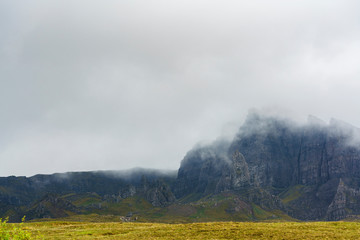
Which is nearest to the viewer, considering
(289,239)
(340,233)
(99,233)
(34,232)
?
(289,239)

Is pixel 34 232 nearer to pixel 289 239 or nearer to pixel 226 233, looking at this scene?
pixel 226 233

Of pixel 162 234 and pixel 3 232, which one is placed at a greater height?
pixel 3 232

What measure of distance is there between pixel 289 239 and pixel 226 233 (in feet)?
31.2

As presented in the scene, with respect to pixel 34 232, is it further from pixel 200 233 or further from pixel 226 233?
pixel 226 233

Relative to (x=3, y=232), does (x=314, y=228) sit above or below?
below

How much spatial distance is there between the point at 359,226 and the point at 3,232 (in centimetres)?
5135

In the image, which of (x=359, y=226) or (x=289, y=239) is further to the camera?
(x=359, y=226)

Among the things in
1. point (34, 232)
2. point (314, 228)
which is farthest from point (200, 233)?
point (34, 232)

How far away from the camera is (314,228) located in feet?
172

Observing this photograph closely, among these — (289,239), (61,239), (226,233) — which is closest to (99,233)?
(61,239)

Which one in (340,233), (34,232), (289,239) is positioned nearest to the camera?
(289,239)

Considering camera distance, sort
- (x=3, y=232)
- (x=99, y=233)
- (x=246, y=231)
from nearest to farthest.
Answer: (x=3, y=232), (x=246, y=231), (x=99, y=233)

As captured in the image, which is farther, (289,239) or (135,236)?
(135,236)

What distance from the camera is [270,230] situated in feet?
166
